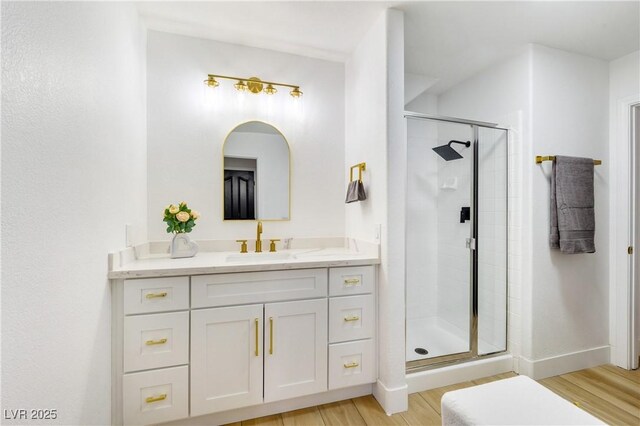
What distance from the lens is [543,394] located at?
108 cm

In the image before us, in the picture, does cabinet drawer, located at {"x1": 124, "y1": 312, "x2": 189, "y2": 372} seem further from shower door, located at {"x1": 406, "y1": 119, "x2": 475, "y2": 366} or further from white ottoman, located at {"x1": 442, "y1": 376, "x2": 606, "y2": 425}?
shower door, located at {"x1": 406, "y1": 119, "x2": 475, "y2": 366}

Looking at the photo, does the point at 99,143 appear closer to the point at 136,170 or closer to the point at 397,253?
the point at 136,170

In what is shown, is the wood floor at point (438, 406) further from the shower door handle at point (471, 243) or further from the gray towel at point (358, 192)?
the gray towel at point (358, 192)

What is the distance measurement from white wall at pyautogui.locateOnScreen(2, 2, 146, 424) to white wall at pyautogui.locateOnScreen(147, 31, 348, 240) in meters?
0.45

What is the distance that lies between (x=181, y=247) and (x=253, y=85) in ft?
4.38

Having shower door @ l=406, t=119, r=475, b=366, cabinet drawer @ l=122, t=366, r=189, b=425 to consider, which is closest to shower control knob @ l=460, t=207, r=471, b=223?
shower door @ l=406, t=119, r=475, b=366

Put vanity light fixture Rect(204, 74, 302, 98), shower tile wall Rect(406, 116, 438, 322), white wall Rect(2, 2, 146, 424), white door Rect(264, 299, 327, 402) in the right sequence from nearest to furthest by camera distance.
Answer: white wall Rect(2, 2, 146, 424)
white door Rect(264, 299, 327, 402)
vanity light fixture Rect(204, 74, 302, 98)
shower tile wall Rect(406, 116, 438, 322)

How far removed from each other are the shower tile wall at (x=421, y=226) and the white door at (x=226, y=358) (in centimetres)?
156

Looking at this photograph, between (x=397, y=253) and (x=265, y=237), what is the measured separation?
1.05m

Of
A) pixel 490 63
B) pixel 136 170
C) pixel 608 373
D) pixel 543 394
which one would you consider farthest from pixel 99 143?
pixel 608 373

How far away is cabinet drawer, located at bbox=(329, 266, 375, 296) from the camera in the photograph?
6.10 ft

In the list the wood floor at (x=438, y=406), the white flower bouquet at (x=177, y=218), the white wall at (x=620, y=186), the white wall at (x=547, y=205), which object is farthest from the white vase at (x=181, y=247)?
the white wall at (x=620, y=186)

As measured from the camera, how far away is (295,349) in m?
1.79

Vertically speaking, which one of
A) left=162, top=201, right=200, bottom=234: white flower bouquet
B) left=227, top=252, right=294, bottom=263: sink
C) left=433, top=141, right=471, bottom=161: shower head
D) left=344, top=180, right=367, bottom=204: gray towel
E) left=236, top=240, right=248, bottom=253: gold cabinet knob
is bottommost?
left=227, top=252, right=294, bottom=263: sink
